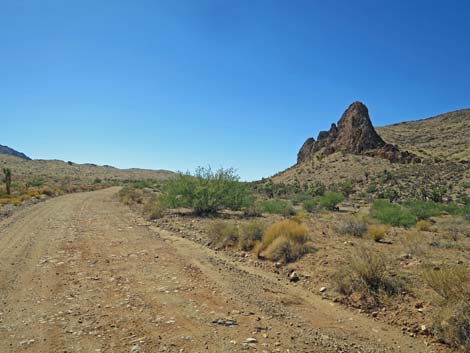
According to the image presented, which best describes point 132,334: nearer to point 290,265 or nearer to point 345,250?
point 290,265

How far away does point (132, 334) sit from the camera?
223 inches

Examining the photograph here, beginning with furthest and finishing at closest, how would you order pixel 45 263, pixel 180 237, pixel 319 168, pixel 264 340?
pixel 319 168 < pixel 180 237 < pixel 45 263 < pixel 264 340

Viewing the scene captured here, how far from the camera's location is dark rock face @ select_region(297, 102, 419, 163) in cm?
6069

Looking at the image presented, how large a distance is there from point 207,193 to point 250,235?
9.52m

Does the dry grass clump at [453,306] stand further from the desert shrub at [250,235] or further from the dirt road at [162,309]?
the desert shrub at [250,235]

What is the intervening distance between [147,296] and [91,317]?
139 cm

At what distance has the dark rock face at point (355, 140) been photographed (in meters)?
60.7

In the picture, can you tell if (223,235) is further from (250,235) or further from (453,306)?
(453,306)

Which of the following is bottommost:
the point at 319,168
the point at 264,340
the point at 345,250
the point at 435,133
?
the point at 264,340

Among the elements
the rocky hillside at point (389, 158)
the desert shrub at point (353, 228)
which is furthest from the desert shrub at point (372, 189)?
the desert shrub at point (353, 228)

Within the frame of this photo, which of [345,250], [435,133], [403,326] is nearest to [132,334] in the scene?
[403,326]

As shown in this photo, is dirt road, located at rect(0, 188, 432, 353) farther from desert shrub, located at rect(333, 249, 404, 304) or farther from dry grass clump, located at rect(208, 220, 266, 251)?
dry grass clump, located at rect(208, 220, 266, 251)

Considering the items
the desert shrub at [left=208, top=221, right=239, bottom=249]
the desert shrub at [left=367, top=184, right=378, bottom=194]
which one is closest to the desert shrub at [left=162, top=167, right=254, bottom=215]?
the desert shrub at [left=208, top=221, right=239, bottom=249]

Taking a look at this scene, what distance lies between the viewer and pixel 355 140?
66812mm
